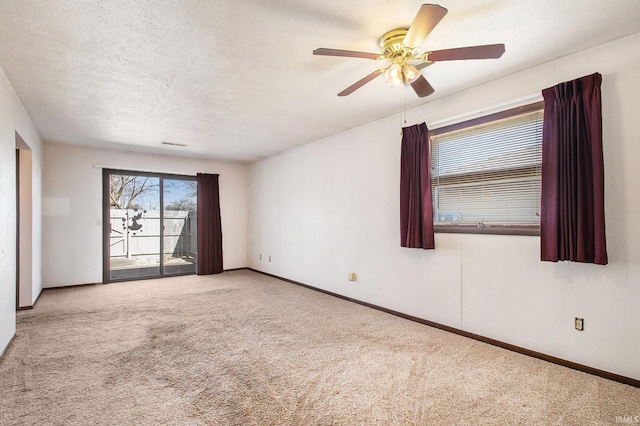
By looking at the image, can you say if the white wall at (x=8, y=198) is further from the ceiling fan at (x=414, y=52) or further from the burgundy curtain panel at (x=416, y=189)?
the burgundy curtain panel at (x=416, y=189)

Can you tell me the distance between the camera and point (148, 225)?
21.5 ft

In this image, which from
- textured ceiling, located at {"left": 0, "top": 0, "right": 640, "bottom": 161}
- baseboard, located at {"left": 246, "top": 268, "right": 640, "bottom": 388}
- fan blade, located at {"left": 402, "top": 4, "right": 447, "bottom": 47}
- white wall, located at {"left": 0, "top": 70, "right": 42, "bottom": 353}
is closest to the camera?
fan blade, located at {"left": 402, "top": 4, "right": 447, "bottom": 47}

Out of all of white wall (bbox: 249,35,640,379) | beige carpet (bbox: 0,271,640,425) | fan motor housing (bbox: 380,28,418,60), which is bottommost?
beige carpet (bbox: 0,271,640,425)

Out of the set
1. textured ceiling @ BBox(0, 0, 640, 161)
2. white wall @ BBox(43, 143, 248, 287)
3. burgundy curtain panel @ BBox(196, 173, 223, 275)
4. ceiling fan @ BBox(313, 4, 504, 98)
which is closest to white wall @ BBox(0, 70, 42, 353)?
textured ceiling @ BBox(0, 0, 640, 161)

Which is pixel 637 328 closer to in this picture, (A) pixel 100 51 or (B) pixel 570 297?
(B) pixel 570 297

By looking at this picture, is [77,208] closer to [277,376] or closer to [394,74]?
[277,376]

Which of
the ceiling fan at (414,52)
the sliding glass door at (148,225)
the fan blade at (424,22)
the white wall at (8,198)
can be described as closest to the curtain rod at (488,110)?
the ceiling fan at (414,52)

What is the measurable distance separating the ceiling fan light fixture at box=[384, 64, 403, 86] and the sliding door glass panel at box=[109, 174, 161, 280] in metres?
5.72

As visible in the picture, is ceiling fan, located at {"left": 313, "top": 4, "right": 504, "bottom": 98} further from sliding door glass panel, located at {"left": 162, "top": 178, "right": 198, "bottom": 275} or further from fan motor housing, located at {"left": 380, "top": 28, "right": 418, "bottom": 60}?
sliding door glass panel, located at {"left": 162, "top": 178, "right": 198, "bottom": 275}

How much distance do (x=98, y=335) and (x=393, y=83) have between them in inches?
150

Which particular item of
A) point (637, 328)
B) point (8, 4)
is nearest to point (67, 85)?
point (8, 4)

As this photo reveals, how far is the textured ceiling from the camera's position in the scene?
2051 millimetres

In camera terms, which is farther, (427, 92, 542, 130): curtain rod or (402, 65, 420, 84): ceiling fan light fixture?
(427, 92, 542, 130): curtain rod

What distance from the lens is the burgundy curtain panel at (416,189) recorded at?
11.7ft
